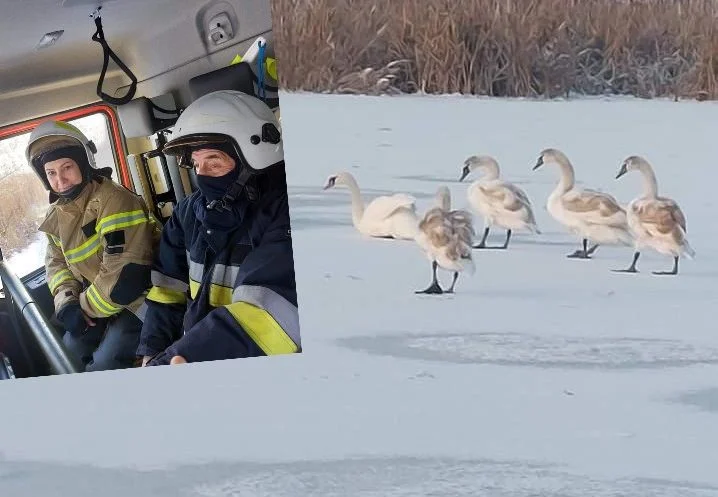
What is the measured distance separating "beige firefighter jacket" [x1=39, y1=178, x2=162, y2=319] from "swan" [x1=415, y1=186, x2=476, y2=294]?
0.68m

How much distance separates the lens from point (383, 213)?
2.21m

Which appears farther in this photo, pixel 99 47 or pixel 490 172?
pixel 490 172

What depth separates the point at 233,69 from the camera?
7.07 ft

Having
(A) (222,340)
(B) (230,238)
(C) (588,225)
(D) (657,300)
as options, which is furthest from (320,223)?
(D) (657,300)

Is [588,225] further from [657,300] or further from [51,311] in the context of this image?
[51,311]

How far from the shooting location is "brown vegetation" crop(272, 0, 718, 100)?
2.16 meters

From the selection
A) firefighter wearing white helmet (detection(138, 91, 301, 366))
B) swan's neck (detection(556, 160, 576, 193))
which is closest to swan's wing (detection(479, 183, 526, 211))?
swan's neck (detection(556, 160, 576, 193))

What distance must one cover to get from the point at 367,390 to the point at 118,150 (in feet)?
2.77

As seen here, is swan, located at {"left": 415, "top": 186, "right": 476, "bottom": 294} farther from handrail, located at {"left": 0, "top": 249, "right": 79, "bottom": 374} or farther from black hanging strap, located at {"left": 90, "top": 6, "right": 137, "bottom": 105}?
handrail, located at {"left": 0, "top": 249, "right": 79, "bottom": 374}

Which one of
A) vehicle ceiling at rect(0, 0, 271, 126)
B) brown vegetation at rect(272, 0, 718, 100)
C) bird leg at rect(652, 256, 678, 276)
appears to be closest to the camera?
vehicle ceiling at rect(0, 0, 271, 126)

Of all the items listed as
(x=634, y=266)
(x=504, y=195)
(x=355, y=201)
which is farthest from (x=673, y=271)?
(x=355, y=201)

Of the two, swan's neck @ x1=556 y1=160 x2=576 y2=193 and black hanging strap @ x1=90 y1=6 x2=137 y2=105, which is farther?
swan's neck @ x1=556 y1=160 x2=576 y2=193

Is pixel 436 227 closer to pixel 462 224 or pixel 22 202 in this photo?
pixel 462 224

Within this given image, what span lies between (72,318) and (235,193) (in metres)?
0.50
